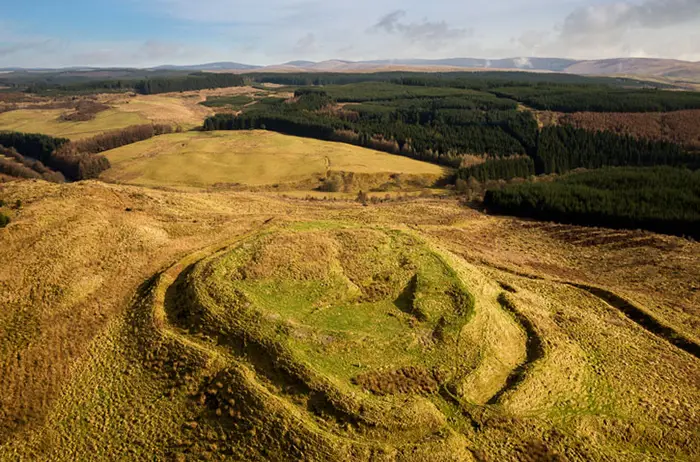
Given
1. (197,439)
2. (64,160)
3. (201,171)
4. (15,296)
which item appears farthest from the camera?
(64,160)

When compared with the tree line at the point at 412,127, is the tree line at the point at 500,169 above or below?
below

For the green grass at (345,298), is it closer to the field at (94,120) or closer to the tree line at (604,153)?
the tree line at (604,153)

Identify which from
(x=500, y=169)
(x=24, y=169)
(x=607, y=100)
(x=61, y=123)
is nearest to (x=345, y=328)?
(x=500, y=169)

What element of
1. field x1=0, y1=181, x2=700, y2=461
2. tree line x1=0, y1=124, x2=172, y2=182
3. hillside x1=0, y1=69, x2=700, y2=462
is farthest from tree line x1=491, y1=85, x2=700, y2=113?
tree line x1=0, y1=124, x2=172, y2=182

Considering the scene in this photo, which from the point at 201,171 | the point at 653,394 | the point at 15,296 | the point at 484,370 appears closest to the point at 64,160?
the point at 201,171

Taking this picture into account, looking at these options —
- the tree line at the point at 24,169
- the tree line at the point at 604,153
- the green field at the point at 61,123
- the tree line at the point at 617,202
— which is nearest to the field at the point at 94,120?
the green field at the point at 61,123

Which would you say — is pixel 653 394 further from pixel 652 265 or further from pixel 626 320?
pixel 652 265

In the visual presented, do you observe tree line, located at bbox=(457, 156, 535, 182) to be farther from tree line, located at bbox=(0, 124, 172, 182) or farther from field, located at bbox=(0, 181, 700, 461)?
tree line, located at bbox=(0, 124, 172, 182)

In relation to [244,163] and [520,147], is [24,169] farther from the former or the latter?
[520,147]
